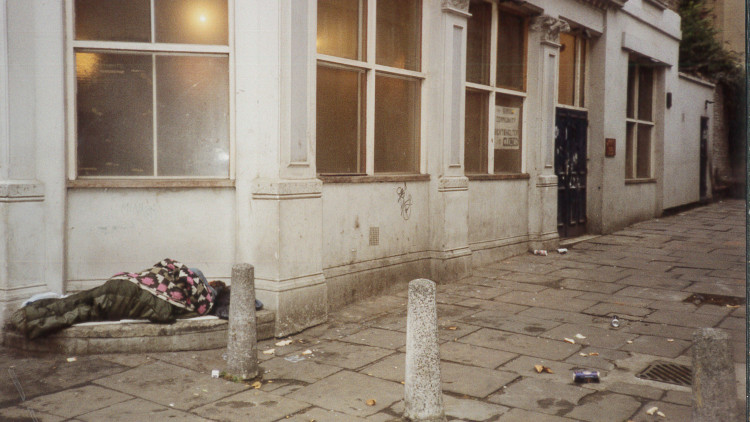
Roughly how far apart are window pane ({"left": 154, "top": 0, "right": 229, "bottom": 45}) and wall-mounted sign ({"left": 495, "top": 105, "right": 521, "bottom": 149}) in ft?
17.5

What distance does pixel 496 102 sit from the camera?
34.9ft

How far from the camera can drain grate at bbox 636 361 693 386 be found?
5.19 meters

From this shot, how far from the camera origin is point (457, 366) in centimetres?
550

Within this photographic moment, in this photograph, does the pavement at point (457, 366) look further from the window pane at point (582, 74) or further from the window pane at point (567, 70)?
the window pane at point (582, 74)

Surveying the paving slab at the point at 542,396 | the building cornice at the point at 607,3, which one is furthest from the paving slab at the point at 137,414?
the building cornice at the point at 607,3

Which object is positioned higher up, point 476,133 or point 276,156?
point 476,133

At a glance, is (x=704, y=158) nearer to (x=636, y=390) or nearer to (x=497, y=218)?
(x=497, y=218)

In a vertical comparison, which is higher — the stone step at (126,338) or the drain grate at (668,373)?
the stone step at (126,338)

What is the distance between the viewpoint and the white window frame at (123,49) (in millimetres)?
6398

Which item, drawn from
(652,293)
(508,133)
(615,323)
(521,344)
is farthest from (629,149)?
(521,344)

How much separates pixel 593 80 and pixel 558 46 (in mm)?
2547

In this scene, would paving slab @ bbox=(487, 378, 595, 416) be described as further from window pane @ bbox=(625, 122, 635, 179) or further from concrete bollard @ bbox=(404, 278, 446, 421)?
window pane @ bbox=(625, 122, 635, 179)

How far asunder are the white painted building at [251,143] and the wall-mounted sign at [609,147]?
492 cm

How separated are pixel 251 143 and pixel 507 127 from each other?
5646mm
